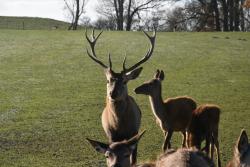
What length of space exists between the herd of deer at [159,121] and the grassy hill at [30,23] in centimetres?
4810

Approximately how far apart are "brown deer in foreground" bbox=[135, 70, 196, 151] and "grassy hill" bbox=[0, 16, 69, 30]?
47677 millimetres

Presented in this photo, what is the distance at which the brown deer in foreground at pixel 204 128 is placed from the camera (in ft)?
34.9

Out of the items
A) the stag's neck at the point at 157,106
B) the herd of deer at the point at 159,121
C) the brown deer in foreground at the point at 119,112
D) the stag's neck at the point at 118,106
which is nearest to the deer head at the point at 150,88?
the herd of deer at the point at 159,121

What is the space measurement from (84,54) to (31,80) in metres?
7.26

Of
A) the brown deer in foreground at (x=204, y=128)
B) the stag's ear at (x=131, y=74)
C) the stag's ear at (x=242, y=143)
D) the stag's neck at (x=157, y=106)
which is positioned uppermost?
the stag's ear at (x=131, y=74)

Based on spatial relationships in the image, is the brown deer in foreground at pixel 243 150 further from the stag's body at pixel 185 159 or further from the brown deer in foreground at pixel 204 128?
the brown deer in foreground at pixel 204 128

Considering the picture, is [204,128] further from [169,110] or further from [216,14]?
[216,14]

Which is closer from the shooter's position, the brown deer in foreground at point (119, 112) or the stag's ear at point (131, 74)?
the brown deer in foreground at point (119, 112)

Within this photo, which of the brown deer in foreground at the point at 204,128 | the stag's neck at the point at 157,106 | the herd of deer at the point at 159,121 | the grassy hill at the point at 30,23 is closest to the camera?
the herd of deer at the point at 159,121

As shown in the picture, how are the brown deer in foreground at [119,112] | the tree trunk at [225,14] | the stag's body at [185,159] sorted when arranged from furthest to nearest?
the tree trunk at [225,14]
the brown deer in foreground at [119,112]
the stag's body at [185,159]

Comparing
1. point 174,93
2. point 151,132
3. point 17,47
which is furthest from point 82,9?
point 151,132

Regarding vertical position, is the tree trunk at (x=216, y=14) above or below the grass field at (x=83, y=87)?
above

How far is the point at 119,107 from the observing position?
32.4ft

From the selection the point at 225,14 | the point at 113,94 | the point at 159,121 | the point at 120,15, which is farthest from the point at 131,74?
the point at 120,15
